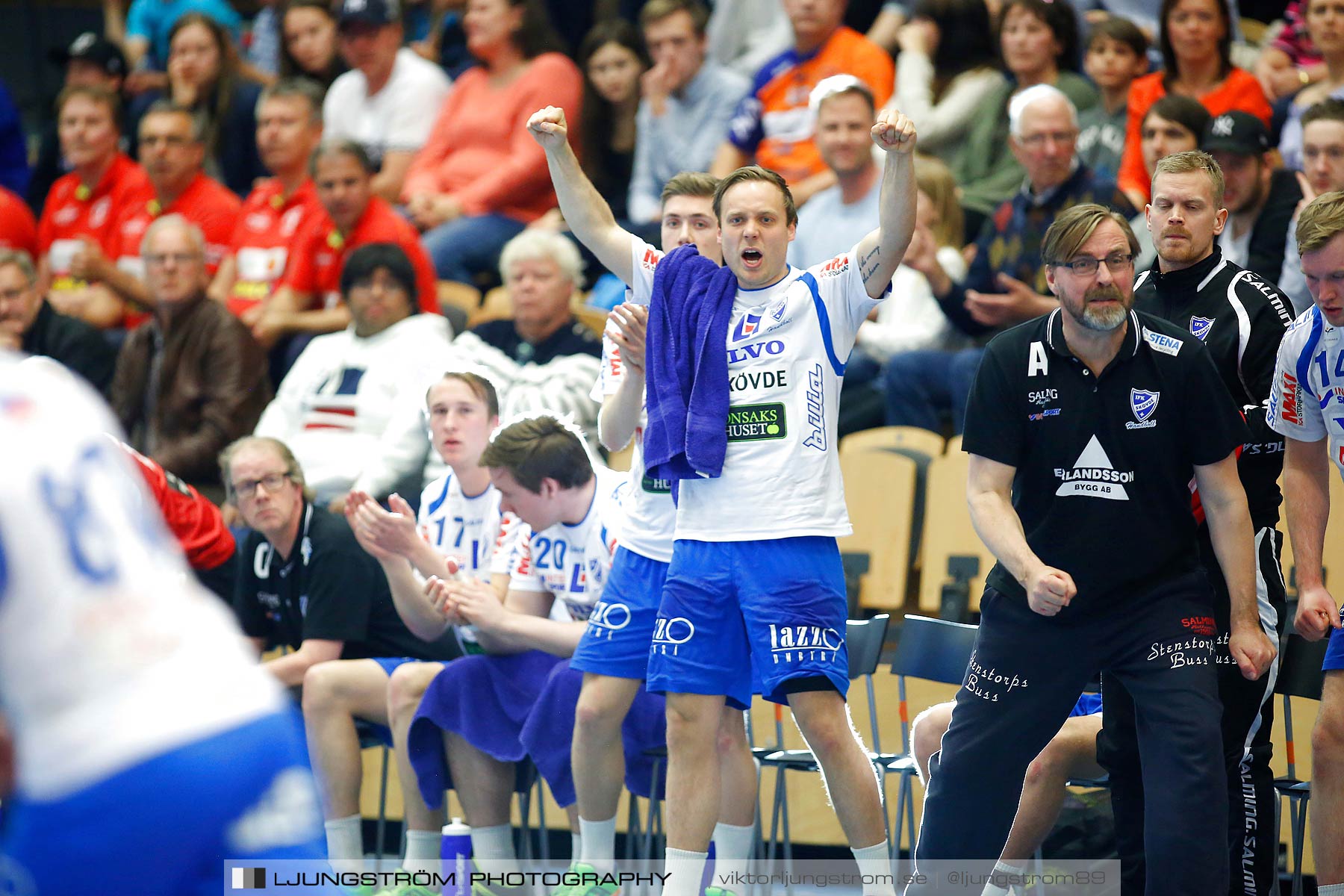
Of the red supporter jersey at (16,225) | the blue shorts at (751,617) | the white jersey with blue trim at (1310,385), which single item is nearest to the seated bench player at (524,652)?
the blue shorts at (751,617)

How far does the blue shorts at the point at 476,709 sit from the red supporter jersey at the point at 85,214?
506cm

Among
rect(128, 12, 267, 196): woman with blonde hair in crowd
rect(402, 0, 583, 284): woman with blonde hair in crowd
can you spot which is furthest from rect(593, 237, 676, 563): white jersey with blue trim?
rect(128, 12, 267, 196): woman with blonde hair in crowd

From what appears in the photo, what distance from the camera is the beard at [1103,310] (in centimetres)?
389

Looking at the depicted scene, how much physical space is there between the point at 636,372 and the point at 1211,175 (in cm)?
173

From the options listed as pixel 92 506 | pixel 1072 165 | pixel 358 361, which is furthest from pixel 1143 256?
pixel 92 506

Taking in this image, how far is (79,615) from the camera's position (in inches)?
78.6

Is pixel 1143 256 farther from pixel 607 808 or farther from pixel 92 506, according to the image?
pixel 92 506

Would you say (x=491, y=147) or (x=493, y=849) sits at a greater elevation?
(x=491, y=147)

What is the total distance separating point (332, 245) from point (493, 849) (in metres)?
3.95

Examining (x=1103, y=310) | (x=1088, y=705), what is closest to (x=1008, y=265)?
(x=1088, y=705)

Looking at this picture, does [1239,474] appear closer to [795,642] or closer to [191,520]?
[795,642]

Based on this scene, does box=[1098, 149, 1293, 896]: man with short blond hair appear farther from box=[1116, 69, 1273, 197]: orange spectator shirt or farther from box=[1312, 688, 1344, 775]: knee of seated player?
box=[1116, 69, 1273, 197]: orange spectator shirt

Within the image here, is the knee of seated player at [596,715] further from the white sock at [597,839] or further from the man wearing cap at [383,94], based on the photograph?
the man wearing cap at [383,94]

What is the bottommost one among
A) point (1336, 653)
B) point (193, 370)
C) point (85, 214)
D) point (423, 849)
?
point (423, 849)
